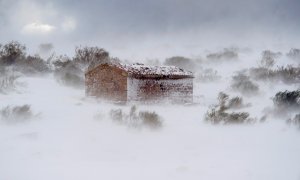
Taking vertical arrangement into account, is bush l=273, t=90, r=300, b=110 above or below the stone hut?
below

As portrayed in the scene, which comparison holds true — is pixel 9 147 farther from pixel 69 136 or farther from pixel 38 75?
pixel 38 75

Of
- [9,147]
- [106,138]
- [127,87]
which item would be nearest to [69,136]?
[106,138]

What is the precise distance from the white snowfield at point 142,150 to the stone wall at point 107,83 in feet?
19.7

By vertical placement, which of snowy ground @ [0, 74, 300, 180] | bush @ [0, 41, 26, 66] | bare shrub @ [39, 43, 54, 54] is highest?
bare shrub @ [39, 43, 54, 54]

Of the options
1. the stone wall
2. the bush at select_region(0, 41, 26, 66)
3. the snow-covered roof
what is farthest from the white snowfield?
the bush at select_region(0, 41, 26, 66)

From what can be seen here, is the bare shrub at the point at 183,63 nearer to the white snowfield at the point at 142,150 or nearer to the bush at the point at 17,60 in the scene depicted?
the bush at the point at 17,60

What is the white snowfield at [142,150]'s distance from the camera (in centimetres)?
948

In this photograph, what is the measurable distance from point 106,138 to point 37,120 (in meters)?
3.71

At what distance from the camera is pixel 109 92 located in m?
24.2

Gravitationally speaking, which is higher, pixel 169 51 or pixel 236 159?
pixel 169 51

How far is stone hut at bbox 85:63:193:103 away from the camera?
2348cm

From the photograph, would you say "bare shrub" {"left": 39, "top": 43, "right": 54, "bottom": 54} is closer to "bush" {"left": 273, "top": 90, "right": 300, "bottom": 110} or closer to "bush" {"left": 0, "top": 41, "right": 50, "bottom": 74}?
"bush" {"left": 0, "top": 41, "right": 50, "bottom": 74}

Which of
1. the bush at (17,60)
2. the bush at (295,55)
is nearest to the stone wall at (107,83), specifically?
the bush at (17,60)

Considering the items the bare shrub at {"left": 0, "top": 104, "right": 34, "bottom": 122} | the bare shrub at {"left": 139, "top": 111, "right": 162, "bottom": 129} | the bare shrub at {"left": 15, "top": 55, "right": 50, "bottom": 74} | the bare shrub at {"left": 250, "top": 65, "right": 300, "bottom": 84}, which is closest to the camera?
the bare shrub at {"left": 139, "top": 111, "right": 162, "bottom": 129}
